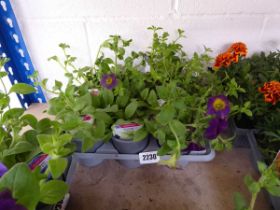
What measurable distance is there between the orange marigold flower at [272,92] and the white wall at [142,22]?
23 centimetres

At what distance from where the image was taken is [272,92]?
60 cm

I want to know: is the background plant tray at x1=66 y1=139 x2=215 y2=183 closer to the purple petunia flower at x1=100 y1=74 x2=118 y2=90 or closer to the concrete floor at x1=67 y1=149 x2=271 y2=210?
the concrete floor at x1=67 y1=149 x2=271 y2=210

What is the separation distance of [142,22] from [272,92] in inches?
16.6

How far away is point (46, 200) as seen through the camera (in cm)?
38

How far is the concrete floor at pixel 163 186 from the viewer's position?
605 mm

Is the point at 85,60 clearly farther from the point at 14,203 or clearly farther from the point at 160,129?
the point at 14,203

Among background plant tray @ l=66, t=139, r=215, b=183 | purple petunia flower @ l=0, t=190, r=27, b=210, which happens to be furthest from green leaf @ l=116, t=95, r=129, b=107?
purple petunia flower @ l=0, t=190, r=27, b=210

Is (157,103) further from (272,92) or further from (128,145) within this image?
(272,92)

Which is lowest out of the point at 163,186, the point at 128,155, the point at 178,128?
the point at 163,186

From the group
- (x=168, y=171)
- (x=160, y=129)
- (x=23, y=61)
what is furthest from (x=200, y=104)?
(x=23, y=61)

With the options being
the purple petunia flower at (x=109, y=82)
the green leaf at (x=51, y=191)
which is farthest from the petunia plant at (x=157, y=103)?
the green leaf at (x=51, y=191)

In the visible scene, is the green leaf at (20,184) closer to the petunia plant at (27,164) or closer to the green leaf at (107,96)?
the petunia plant at (27,164)

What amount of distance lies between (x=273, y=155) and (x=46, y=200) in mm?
540

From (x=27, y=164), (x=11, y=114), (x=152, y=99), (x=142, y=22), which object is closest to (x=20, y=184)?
(x=27, y=164)
